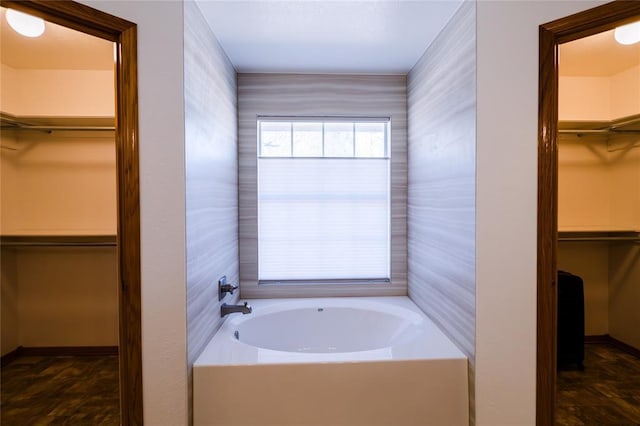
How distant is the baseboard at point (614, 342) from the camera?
2908 mm

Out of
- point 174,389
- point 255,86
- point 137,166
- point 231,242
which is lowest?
point 174,389

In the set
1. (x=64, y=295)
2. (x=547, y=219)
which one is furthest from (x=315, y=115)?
(x=64, y=295)

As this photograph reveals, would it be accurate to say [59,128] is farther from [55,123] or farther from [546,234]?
[546,234]

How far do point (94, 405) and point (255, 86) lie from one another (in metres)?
2.58

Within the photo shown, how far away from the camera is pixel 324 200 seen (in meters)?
2.78

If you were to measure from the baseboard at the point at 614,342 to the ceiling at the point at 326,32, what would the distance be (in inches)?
123

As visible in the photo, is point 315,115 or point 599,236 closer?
point 315,115

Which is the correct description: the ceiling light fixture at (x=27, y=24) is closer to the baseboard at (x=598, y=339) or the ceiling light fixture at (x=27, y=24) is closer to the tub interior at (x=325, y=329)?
the tub interior at (x=325, y=329)

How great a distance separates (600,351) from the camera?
301 cm

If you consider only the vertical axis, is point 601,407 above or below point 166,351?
below

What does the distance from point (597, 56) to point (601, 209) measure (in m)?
1.44

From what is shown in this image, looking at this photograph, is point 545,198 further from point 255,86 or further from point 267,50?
point 255,86

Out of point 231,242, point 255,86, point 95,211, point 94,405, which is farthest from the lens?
point 95,211

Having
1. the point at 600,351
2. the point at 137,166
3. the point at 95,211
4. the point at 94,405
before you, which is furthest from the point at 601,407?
the point at 95,211
